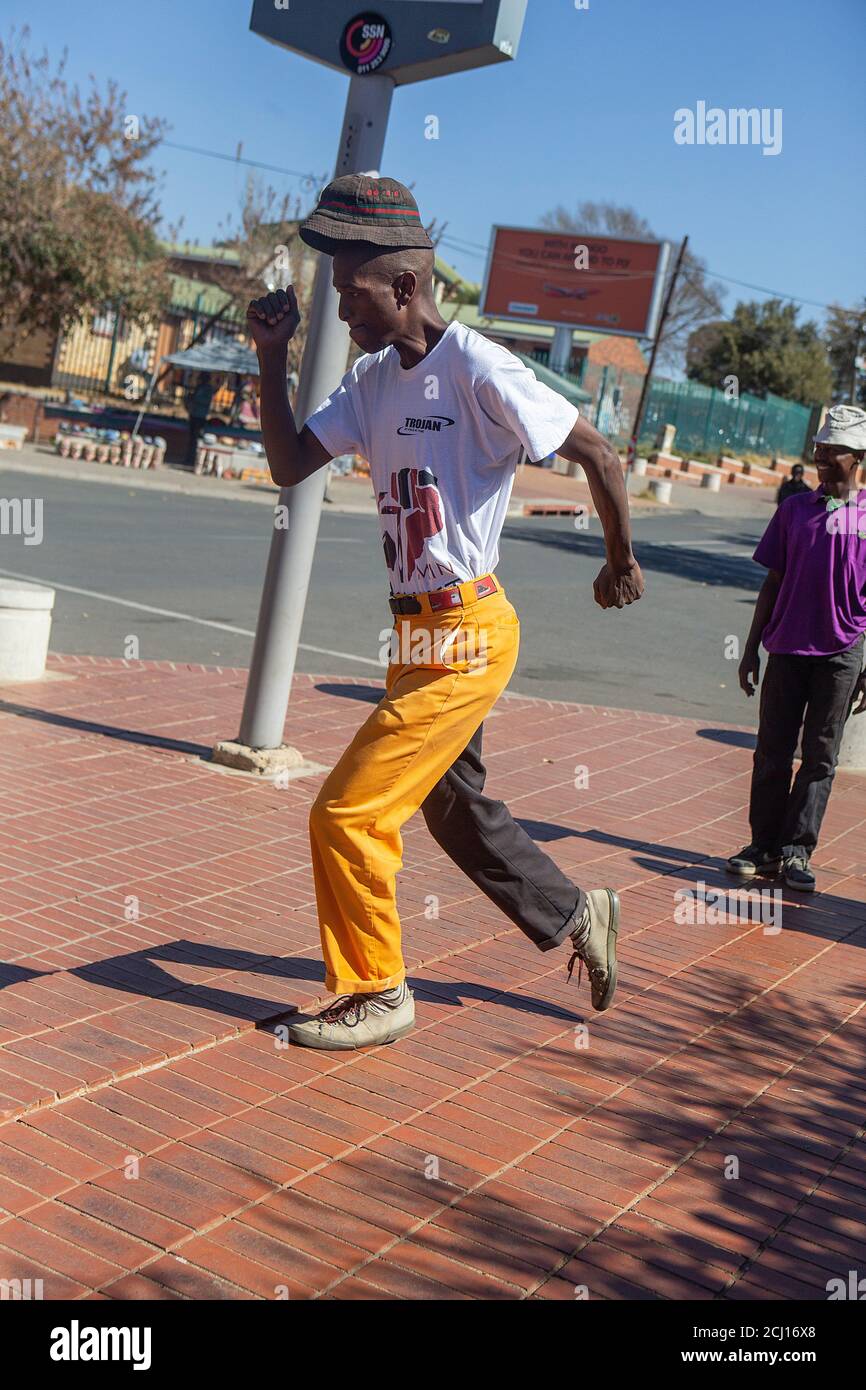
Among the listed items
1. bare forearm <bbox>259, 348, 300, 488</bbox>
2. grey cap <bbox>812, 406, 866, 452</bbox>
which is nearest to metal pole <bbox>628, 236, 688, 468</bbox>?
grey cap <bbox>812, 406, 866, 452</bbox>

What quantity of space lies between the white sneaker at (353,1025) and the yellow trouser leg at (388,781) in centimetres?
16

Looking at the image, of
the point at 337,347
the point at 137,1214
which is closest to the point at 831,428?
the point at 337,347

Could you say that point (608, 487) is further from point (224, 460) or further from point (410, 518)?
point (224, 460)

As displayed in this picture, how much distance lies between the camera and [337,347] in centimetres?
659

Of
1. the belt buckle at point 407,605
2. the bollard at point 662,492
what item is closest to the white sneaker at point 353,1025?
the belt buckle at point 407,605

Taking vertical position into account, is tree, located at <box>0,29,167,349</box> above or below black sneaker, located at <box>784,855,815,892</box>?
above

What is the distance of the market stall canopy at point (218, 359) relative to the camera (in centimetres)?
2959

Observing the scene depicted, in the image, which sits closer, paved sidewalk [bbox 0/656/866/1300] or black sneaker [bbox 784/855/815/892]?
paved sidewalk [bbox 0/656/866/1300]

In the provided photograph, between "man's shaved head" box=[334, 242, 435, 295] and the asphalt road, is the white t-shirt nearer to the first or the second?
"man's shaved head" box=[334, 242, 435, 295]

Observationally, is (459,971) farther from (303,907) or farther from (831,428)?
(831,428)

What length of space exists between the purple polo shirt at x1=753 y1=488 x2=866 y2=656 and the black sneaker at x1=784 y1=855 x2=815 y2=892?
85cm

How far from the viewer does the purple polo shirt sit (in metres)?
5.89

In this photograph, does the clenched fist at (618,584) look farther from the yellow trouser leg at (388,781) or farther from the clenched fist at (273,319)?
the clenched fist at (273,319)
